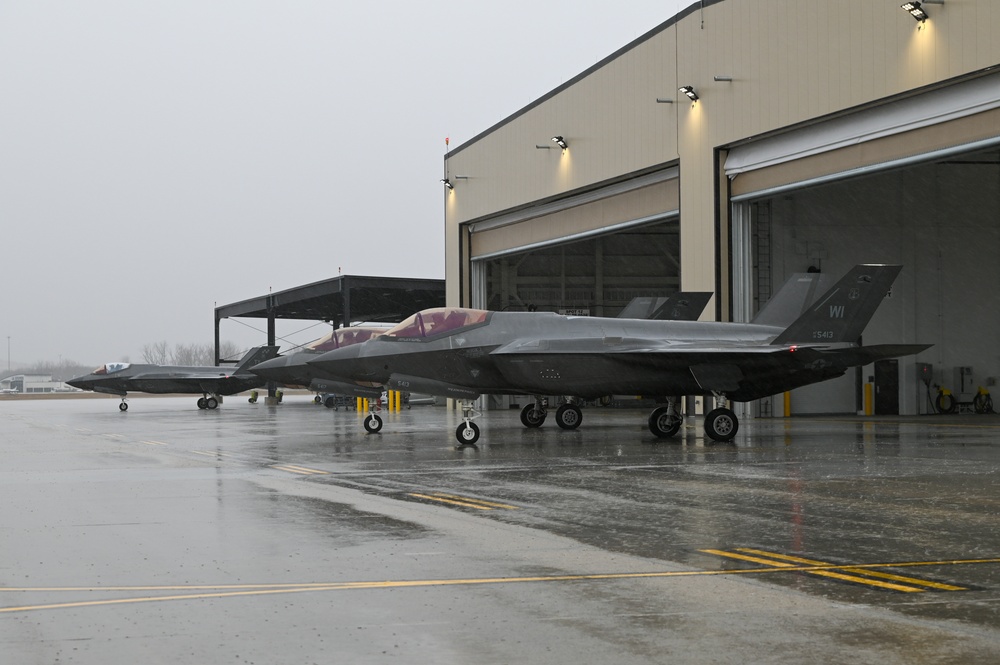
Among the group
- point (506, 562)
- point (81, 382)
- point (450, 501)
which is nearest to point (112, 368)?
point (81, 382)

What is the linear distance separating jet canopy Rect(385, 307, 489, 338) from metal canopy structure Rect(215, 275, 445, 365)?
25990 millimetres

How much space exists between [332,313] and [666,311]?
4513 cm

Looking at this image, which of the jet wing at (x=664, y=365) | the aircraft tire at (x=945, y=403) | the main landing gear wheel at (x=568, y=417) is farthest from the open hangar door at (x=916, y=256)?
the jet wing at (x=664, y=365)

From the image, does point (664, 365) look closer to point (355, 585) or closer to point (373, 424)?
point (373, 424)

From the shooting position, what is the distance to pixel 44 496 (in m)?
11.4

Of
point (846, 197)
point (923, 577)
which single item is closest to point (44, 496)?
point (923, 577)

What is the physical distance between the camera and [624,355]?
65.3 ft

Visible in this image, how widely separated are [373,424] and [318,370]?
6.26ft

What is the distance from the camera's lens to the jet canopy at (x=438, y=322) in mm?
20625

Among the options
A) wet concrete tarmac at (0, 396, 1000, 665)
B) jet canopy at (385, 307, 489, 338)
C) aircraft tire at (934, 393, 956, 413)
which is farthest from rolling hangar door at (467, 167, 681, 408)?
wet concrete tarmac at (0, 396, 1000, 665)

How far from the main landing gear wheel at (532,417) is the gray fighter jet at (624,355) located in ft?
12.6

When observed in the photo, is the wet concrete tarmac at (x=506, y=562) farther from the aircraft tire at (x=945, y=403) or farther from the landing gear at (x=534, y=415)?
the aircraft tire at (x=945, y=403)

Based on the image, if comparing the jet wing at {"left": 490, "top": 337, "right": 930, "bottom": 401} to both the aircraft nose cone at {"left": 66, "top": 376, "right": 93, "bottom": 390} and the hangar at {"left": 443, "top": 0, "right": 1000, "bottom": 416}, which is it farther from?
the aircraft nose cone at {"left": 66, "top": 376, "right": 93, "bottom": 390}

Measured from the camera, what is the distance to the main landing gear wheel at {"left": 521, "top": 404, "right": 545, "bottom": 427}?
2477 cm
